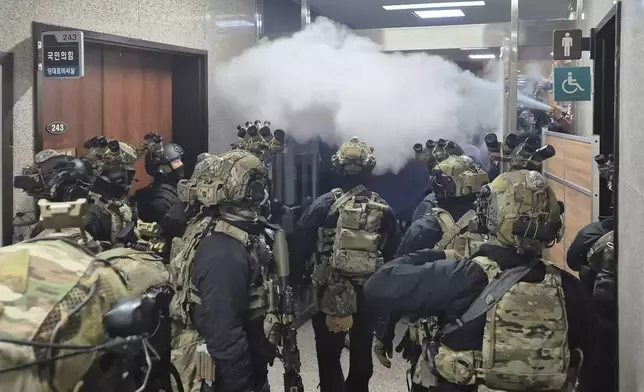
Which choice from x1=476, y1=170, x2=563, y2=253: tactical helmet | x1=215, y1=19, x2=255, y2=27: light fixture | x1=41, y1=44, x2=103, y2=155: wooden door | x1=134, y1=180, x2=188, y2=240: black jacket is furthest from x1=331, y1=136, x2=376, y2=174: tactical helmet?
x1=215, y1=19, x2=255, y2=27: light fixture

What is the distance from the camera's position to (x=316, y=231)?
15.9 feet

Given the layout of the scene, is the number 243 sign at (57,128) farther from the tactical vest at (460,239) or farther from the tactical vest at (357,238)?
the tactical vest at (460,239)

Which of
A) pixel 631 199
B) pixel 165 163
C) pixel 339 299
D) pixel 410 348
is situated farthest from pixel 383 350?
pixel 165 163

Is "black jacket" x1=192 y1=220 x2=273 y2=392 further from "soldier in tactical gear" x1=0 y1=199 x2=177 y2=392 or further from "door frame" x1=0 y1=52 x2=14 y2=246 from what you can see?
"door frame" x1=0 y1=52 x2=14 y2=246

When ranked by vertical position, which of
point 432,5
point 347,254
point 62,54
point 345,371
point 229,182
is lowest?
point 345,371

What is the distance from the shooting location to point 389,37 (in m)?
6.55

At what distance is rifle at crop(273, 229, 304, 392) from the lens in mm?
3355

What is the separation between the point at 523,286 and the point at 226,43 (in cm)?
457

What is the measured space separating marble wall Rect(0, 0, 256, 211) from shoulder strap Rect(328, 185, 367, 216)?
1.92 metres

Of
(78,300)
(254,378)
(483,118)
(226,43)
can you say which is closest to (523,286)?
(254,378)

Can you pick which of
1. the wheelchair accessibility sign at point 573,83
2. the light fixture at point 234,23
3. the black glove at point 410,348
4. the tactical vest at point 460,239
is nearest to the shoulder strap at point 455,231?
the tactical vest at point 460,239

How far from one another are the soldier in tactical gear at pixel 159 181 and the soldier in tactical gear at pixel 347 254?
1.05m

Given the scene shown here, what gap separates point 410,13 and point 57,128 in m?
3.53

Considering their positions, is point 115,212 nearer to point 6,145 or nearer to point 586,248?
point 6,145
